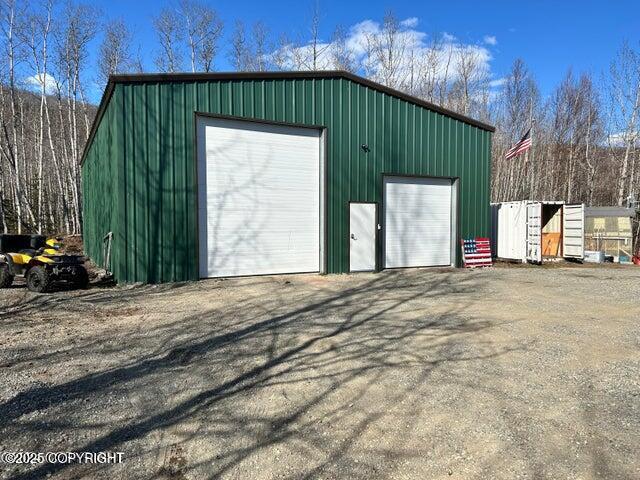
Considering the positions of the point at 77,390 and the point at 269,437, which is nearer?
the point at 269,437

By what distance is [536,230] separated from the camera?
16047mm

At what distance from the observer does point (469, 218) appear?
1491 centimetres

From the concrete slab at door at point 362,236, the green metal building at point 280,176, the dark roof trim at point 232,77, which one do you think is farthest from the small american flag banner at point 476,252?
the dark roof trim at point 232,77

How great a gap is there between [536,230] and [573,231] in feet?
7.51

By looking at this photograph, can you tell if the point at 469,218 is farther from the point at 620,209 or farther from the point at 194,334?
the point at 194,334

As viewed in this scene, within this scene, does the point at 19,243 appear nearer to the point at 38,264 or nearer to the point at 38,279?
the point at 38,264

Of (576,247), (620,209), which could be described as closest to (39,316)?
(576,247)

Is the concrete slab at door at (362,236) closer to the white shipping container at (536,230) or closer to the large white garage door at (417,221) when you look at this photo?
the large white garage door at (417,221)

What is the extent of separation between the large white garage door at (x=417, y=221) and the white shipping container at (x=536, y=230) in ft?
11.7

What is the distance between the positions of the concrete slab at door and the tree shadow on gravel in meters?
5.46

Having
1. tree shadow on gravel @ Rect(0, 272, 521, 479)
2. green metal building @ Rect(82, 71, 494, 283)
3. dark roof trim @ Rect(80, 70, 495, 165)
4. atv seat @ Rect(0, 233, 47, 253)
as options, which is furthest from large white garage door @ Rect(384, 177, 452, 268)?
atv seat @ Rect(0, 233, 47, 253)

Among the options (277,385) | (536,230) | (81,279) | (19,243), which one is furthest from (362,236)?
(277,385)

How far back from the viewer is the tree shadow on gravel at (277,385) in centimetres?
299

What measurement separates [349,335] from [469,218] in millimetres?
10435
